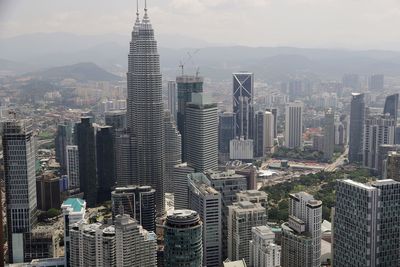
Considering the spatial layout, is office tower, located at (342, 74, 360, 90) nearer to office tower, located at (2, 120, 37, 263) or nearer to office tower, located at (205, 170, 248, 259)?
office tower, located at (205, 170, 248, 259)

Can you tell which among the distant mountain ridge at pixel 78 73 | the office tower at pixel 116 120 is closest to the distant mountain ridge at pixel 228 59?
the distant mountain ridge at pixel 78 73

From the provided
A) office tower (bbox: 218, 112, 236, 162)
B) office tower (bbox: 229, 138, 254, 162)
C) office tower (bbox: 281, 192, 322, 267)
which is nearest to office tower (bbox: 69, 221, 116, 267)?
office tower (bbox: 281, 192, 322, 267)

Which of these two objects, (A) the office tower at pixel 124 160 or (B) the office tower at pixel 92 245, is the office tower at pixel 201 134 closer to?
(A) the office tower at pixel 124 160

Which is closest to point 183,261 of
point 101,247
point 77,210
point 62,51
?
point 101,247

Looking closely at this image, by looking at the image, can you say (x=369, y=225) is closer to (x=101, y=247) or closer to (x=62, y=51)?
(x=101, y=247)

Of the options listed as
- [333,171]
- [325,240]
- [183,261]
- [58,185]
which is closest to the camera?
[183,261]
